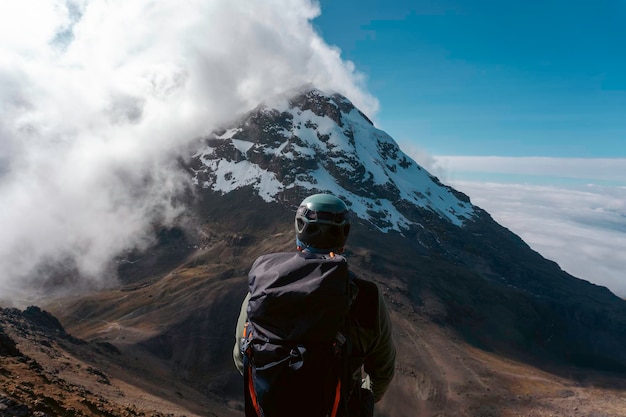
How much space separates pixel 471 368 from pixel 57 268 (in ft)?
611

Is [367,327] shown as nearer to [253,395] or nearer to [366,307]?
[366,307]

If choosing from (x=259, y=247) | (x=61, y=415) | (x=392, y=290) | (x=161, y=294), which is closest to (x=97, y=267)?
(x=161, y=294)

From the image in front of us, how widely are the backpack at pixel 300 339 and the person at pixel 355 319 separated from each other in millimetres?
246

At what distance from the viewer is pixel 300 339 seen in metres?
4.44

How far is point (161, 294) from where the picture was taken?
150 metres

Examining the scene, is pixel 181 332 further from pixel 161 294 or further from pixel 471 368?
pixel 471 368

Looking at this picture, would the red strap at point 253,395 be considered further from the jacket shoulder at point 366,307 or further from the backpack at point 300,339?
the jacket shoulder at point 366,307

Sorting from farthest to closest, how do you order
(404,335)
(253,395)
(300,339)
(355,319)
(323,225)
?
(404,335) → (323,225) → (355,319) → (253,395) → (300,339)

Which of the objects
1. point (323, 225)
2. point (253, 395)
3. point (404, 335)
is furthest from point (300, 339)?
point (404, 335)

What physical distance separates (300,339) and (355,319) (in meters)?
0.94

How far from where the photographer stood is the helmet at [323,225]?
5.73m

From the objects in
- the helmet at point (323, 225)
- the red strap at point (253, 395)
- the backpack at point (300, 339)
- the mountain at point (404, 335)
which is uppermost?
the helmet at point (323, 225)

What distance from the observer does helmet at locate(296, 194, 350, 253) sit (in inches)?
226

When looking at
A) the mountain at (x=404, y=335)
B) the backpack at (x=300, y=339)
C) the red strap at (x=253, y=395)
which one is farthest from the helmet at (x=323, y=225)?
the mountain at (x=404, y=335)
